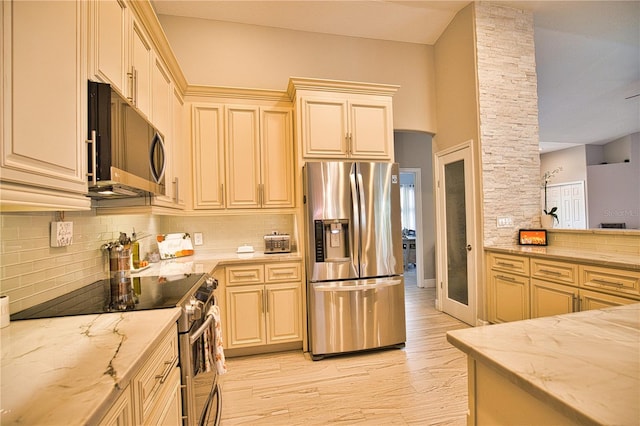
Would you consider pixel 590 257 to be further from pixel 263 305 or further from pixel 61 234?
pixel 61 234

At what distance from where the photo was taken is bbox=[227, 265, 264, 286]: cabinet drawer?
102 inches

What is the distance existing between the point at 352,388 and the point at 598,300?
191 centimetres

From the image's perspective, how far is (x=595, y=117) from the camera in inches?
234

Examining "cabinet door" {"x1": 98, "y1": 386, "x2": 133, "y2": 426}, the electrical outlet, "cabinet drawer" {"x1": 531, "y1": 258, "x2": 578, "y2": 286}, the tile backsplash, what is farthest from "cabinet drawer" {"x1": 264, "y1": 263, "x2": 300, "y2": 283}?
the electrical outlet

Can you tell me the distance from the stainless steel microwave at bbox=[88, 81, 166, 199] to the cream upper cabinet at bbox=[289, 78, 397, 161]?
1.53 metres

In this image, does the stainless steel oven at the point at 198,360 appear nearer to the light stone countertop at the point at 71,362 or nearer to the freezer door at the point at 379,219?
the light stone countertop at the point at 71,362

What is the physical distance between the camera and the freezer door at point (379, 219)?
261cm

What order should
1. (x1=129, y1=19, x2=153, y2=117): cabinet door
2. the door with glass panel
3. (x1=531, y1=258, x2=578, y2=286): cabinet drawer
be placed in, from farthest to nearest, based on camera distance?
the door with glass panel
(x1=531, y1=258, x2=578, y2=286): cabinet drawer
(x1=129, y1=19, x2=153, y2=117): cabinet door

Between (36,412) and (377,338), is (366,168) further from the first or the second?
(36,412)

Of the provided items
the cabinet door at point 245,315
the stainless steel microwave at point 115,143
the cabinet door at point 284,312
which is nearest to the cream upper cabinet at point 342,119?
the cabinet door at point 284,312

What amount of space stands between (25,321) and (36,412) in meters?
0.80

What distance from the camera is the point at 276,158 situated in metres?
2.97

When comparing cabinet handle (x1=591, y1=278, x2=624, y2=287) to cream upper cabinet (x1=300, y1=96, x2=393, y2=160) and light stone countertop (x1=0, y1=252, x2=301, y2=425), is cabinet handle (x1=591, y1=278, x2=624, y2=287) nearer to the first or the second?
cream upper cabinet (x1=300, y1=96, x2=393, y2=160)

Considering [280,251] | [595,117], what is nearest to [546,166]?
[595,117]
